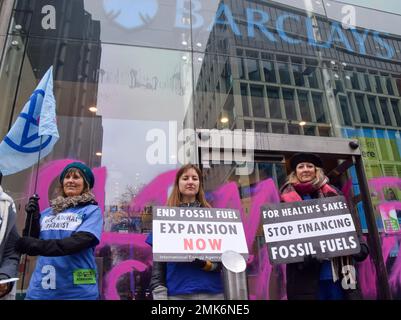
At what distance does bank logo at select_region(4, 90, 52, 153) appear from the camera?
396 cm

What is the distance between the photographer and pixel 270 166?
6.39m

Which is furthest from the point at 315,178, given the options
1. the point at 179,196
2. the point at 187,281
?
the point at 187,281

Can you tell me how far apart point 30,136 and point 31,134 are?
3 cm

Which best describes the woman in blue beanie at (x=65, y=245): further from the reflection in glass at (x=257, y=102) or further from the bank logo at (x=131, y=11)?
the bank logo at (x=131, y=11)

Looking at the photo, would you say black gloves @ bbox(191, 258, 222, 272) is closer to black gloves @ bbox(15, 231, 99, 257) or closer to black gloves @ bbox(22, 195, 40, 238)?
black gloves @ bbox(15, 231, 99, 257)

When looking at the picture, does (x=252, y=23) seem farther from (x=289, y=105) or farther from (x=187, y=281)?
(x=187, y=281)

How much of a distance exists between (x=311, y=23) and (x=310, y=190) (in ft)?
18.9

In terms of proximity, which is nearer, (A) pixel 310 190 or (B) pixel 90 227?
(B) pixel 90 227

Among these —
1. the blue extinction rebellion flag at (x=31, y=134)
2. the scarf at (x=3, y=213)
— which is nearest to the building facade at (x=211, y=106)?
the blue extinction rebellion flag at (x=31, y=134)

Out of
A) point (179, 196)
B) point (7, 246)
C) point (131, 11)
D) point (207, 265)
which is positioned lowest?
point (207, 265)

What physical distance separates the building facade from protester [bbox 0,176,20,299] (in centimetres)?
195

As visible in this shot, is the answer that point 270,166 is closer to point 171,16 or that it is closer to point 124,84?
point 124,84

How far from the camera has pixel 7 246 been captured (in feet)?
9.98
